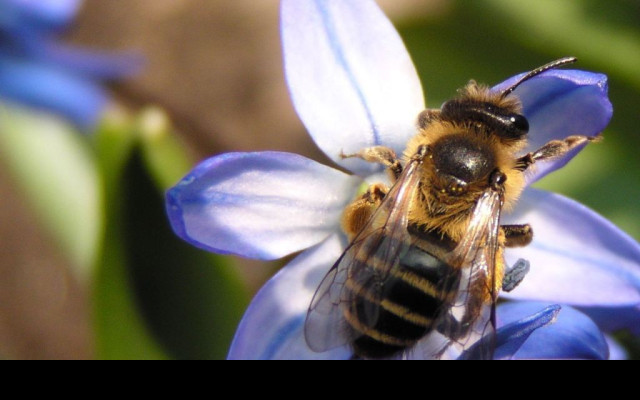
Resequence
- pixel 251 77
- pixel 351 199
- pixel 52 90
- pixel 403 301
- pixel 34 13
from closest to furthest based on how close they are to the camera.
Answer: pixel 403 301, pixel 351 199, pixel 34 13, pixel 52 90, pixel 251 77

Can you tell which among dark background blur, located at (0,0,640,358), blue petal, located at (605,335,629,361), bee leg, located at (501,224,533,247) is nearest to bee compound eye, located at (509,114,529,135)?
bee leg, located at (501,224,533,247)

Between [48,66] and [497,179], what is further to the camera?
[48,66]

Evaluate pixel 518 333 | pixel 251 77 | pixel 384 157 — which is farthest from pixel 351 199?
pixel 251 77

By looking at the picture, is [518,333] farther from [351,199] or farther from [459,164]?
[351,199]

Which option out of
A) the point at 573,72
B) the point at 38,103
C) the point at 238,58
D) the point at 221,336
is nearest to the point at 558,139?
the point at 573,72

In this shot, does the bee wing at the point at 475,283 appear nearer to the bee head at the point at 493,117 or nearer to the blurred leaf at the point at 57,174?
the bee head at the point at 493,117

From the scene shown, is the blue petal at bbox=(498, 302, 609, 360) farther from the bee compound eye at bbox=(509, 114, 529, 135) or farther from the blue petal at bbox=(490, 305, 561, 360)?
the bee compound eye at bbox=(509, 114, 529, 135)

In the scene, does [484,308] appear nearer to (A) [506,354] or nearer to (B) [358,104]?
(A) [506,354]
